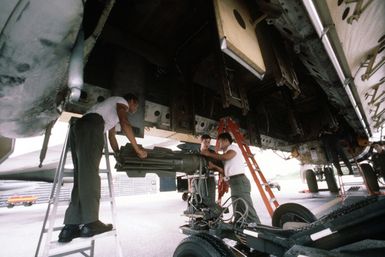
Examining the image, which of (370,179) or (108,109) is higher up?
(108,109)

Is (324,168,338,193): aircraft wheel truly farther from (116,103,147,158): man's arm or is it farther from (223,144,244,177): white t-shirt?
(116,103,147,158): man's arm

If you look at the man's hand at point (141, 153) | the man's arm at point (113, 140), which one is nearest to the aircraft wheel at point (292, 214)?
the man's hand at point (141, 153)

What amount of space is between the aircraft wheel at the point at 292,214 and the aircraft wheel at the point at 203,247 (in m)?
1.51

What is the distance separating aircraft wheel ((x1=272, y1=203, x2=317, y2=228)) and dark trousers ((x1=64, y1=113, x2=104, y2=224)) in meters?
2.25

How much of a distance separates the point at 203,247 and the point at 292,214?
168cm

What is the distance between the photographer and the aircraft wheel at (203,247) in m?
1.35

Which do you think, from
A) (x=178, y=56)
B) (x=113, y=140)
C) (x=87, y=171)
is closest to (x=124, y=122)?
(x=113, y=140)

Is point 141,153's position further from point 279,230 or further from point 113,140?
point 279,230

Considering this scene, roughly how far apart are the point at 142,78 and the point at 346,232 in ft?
9.28

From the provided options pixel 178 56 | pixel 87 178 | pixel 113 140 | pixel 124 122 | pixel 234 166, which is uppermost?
pixel 178 56

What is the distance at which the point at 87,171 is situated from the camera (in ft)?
6.07

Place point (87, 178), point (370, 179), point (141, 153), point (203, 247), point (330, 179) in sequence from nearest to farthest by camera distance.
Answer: point (203, 247), point (87, 178), point (141, 153), point (370, 179), point (330, 179)

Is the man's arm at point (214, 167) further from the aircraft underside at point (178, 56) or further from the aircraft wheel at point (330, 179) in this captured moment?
the aircraft wheel at point (330, 179)

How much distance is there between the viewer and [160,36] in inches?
120
